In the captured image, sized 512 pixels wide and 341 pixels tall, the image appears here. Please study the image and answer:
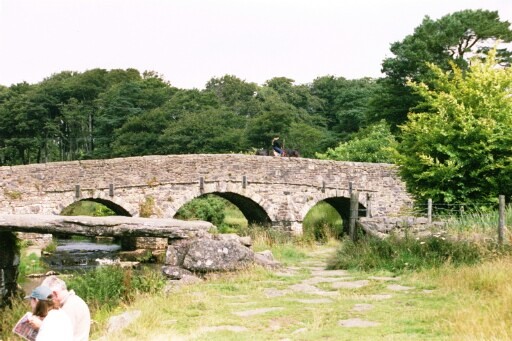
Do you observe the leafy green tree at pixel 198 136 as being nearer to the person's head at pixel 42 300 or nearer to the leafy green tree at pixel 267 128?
the leafy green tree at pixel 267 128

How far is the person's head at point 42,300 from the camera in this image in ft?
15.7

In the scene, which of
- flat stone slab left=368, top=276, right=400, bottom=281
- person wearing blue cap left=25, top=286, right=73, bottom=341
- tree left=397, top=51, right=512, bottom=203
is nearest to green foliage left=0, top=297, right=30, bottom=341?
person wearing blue cap left=25, top=286, right=73, bottom=341

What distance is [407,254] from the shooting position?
10734 mm

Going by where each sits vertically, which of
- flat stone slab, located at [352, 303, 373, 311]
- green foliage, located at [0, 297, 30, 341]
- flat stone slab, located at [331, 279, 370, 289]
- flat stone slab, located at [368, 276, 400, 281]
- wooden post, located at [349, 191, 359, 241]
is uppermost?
wooden post, located at [349, 191, 359, 241]

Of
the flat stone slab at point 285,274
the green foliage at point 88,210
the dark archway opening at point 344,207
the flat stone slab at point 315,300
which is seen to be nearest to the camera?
the flat stone slab at point 315,300

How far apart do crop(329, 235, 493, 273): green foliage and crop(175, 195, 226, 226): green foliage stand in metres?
13.1

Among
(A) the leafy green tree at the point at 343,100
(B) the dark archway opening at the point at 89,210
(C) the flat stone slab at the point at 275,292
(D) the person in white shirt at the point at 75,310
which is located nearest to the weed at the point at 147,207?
(B) the dark archway opening at the point at 89,210

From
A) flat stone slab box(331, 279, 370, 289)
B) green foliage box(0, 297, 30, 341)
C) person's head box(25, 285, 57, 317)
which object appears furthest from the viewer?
flat stone slab box(331, 279, 370, 289)

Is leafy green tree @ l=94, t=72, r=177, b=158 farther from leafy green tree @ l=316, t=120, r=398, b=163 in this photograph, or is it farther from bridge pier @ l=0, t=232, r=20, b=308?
bridge pier @ l=0, t=232, r=20, b=308

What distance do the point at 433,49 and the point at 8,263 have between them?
80.3 feet

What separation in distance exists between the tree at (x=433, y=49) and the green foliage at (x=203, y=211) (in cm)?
1139

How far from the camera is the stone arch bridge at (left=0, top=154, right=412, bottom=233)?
1759cm

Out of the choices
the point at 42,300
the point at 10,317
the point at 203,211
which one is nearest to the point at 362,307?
the point at 42,300

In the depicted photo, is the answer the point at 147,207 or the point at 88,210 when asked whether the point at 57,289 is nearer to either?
the point at 147,207
